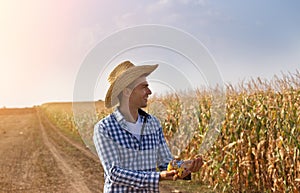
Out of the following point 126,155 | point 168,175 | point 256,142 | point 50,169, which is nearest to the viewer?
point 168,175

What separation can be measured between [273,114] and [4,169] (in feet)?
24.5

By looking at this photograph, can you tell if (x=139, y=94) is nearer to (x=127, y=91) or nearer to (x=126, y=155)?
(x=127, y=91)

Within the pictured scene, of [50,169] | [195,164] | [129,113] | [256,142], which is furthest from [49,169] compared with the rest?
[195,164]

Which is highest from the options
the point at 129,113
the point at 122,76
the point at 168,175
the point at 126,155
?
the point at 122,76

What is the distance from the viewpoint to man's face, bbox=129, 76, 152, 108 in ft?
8.52

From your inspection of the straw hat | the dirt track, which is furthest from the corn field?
the straw hat

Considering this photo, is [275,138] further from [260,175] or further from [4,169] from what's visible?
[4,169]

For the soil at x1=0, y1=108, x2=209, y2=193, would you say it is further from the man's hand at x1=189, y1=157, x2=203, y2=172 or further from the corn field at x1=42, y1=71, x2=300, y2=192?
the man's hand at x1=189, y1=157, x2=203, y2=172

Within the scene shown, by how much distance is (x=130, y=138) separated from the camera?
2562mm

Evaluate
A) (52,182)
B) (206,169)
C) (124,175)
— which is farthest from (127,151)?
(52,182)

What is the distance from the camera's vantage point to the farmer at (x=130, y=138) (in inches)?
97.2

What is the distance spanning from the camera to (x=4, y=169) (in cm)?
1190

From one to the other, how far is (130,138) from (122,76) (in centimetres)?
36

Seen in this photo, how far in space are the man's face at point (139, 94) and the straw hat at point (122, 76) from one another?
0.12ft
